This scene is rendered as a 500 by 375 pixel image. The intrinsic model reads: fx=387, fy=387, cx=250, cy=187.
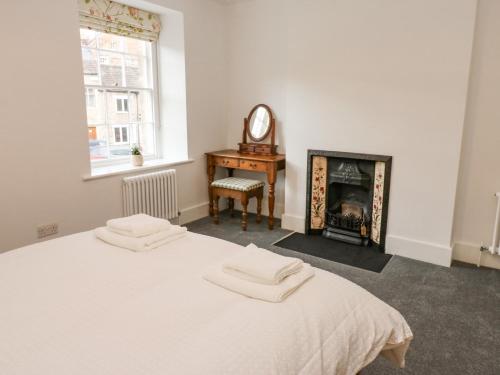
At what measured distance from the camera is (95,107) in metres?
3.83

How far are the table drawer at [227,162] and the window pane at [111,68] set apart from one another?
1324mm

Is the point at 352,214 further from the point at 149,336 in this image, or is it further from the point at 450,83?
the point at 149,336

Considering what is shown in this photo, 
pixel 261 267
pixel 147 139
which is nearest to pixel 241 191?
pixel 147 139

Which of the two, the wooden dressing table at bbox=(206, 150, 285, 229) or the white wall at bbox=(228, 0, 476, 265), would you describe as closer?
the white wall at bbox=(228, 0, 476, 265)

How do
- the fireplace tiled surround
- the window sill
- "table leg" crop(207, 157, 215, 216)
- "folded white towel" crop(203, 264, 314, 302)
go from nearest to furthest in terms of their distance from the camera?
"folded white towel" crop(203, 264, 314, 302)
the window sill
the fireplace tiled surround
"table leg" crop(207, 157, 215, 216)

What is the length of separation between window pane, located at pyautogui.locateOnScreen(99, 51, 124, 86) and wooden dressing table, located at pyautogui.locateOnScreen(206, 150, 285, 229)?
127cm

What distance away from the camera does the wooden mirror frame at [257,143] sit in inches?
172

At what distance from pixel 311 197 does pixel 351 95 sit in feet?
3.62

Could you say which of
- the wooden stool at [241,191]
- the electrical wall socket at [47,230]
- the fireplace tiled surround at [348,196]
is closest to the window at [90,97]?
the electrical wall socket at [47,230]

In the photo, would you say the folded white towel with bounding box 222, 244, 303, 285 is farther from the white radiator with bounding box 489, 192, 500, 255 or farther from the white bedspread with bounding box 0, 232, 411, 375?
the white radiator with bounding box 489, 192, 500, 255

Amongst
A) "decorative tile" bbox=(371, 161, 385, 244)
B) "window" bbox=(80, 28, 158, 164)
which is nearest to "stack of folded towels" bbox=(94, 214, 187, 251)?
"window" bbox=(80, 28, 158, 164)

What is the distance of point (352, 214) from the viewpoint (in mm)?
3932

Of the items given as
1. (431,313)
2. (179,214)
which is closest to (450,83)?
(431,313)

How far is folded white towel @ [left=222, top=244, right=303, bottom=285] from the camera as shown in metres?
1.58
